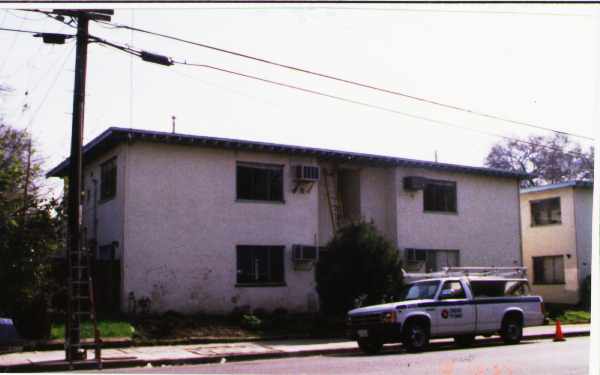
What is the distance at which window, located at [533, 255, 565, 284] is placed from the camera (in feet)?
108

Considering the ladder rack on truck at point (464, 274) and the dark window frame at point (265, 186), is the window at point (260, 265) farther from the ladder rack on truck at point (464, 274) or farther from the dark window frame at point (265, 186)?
the ladder rack on truck at point (464, 274)

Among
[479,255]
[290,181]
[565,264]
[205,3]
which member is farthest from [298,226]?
[205,3]

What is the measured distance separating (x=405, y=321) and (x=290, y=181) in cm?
967

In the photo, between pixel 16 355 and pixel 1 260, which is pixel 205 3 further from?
pixel 16 355

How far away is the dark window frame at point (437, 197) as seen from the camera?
28.4m

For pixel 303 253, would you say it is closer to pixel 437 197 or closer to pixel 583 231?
pixel 437 197

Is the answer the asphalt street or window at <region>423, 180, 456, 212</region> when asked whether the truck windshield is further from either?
window at <region>423, 180, 456, 212</region>

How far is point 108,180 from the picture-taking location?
24438mm

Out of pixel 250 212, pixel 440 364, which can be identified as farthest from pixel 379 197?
pixel 440 364

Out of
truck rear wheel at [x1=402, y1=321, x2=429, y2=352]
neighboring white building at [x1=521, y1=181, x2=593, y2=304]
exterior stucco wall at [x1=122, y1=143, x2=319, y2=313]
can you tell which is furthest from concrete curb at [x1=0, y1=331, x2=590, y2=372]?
neighboring white building at [x1=521, y1=181, x2=593, y2=304]

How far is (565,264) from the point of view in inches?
1284

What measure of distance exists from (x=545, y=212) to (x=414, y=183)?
1035 cm

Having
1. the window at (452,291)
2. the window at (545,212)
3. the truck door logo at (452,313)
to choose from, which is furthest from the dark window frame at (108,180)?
the window at (545,212)

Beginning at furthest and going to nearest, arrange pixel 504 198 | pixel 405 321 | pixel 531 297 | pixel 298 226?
1. pixel 504 198
2. pixel 298 226
3. pixel 531 297
4. pixel 405 321
